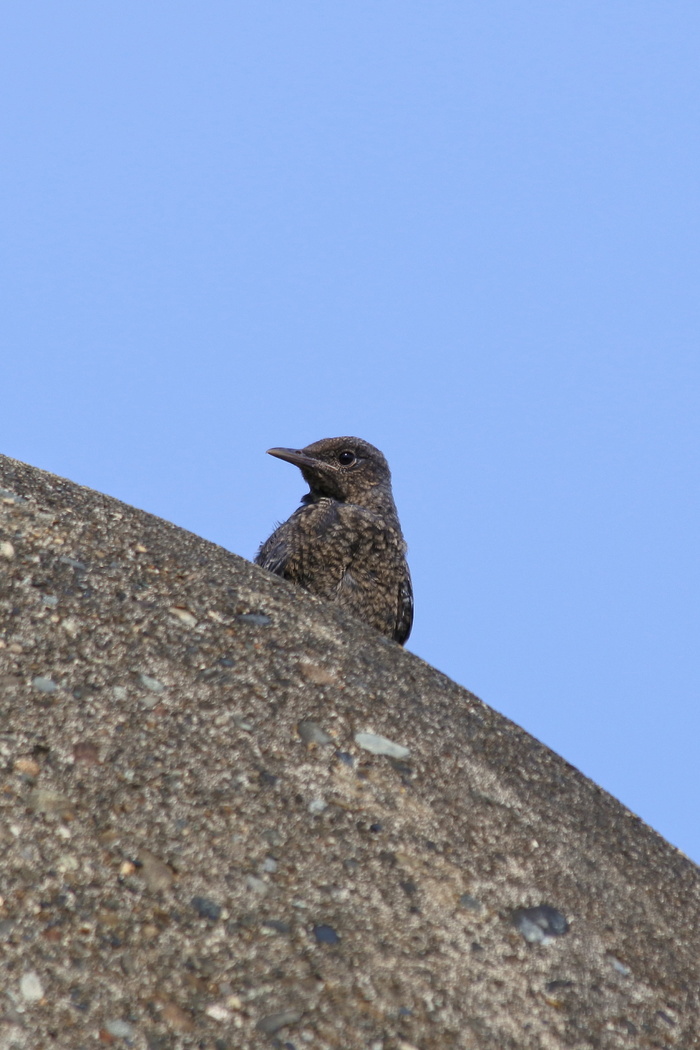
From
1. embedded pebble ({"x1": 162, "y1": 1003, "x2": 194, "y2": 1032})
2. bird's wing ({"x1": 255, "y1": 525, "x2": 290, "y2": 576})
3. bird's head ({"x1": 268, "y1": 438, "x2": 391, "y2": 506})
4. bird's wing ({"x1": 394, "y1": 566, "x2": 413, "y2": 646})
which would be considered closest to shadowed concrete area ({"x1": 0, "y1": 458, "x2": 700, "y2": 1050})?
embedded pebble ({"x1": 162, "y1": 1003, "x2": 194, "y2": 1032})

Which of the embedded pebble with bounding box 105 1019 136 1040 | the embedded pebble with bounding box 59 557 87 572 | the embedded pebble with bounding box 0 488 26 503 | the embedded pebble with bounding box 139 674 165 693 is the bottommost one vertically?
the embedded pebble with bounding box 105 1019 136 1040

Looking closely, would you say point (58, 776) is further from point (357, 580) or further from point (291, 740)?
point (357, 580)

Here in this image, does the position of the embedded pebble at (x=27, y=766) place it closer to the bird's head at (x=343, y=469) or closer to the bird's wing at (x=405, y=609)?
the bird's wing at (x=405, y=609)

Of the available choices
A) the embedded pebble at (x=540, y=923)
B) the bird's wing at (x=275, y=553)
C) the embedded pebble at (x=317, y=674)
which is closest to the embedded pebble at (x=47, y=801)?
the embedded pebble at (x=317, y=674)

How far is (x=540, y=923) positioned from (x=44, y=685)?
5.97 ft

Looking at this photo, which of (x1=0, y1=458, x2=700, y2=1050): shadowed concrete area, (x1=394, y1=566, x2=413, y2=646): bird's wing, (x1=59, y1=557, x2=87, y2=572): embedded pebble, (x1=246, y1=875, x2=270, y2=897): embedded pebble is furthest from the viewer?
(x1=394, y1=566, x2=413, y2=646): bird's wing

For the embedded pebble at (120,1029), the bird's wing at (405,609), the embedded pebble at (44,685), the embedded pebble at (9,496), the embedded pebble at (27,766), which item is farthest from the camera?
the bird's wing at (405,609)

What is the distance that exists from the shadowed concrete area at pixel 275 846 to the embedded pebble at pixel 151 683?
0.01 m

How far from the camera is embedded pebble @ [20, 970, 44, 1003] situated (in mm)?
3294

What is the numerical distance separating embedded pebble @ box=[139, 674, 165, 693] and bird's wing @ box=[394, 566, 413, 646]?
2891 mm

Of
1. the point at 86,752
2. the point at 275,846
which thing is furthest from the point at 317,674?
the point at 86,752

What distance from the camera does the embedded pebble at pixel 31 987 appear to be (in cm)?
329

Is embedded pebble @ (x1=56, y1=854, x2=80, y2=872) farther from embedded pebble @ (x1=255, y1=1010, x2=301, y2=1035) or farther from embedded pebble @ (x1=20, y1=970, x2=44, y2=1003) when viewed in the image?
embedded pebble @ (x1=255, y1=1010, x2=301, y2=1035)

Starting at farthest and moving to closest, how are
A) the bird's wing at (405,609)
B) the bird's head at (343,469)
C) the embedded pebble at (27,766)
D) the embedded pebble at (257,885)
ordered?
1. the bird's head at (343,469)
2. the bird's wing at (405,609)
3. the embedded pebble at (27,766)
4. the embedded pebble at (257,885)
